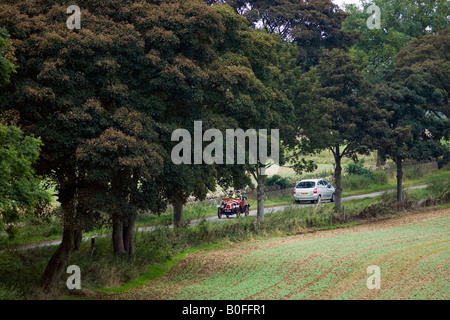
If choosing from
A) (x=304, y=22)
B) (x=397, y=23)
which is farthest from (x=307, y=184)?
(x=397, y=23)

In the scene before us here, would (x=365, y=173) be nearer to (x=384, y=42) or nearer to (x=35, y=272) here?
(x=384, y=42)

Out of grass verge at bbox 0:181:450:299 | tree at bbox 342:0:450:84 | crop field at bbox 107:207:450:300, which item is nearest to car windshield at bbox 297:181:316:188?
grass verge at bbox 0:181:450:299

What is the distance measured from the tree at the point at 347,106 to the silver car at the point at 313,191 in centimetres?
478

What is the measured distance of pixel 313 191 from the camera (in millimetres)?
41656

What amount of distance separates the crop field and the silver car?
33.5 feet

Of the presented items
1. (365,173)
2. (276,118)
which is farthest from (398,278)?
(365,173)

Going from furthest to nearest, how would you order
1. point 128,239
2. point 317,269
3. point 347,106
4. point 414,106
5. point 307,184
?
point 307,184 → point 414,106 → point 347,106 → point 128,239 → point 317,269

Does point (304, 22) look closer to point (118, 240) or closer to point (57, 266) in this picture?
point (118, 240)

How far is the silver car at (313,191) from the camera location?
41.7 metres

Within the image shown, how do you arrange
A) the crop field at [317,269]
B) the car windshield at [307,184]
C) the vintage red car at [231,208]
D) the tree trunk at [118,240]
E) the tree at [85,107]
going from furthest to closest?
1. the car windshield at [307,184]
2. the vintage red car at [231,208]
3. the tree trunk at [118,240]
4. the crop field at [317,269]
5. the tree at [85,107]

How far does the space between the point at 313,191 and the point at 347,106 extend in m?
7.91

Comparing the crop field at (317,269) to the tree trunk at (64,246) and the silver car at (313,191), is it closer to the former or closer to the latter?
the tree trunk at (64,246)

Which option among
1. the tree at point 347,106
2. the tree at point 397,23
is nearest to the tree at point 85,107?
the tree at point 347,106

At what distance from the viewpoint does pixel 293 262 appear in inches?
900
